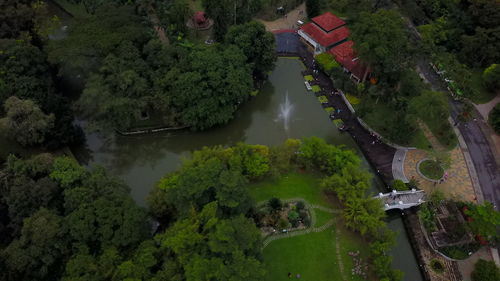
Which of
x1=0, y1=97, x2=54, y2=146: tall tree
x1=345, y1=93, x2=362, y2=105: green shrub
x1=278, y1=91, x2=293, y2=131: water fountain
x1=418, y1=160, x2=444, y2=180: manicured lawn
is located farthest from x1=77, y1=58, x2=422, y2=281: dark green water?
x1=0, y1=97, x2=54, y2=146: tall tree

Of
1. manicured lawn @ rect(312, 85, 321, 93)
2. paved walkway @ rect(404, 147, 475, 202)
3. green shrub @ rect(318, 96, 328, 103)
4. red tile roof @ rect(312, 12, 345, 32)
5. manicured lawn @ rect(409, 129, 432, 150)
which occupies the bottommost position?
paved walkway @ rect(404, 147, 475, 202)

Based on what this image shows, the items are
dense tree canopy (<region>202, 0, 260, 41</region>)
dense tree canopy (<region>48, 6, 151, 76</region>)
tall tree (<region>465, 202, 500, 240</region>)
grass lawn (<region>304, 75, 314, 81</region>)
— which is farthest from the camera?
grass lawn (<region>304, 75, 314, 81</region>)

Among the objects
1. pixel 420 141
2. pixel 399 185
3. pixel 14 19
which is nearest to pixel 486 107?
pixel 420 141

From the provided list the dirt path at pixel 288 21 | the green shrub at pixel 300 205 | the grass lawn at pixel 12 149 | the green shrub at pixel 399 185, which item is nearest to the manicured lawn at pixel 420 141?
the green shrub at pixel 399 185

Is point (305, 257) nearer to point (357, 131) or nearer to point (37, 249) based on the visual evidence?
point (357, 131)

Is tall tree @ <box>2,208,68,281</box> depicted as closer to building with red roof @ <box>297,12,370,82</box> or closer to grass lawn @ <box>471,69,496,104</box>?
building with red roof @ <box>297,12,370,82</box>

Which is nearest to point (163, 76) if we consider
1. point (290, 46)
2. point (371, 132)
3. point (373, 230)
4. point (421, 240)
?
point (290, 46)

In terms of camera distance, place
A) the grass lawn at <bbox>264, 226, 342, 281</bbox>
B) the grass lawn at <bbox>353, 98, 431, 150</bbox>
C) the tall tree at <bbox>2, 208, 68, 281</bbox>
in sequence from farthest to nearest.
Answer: the grass lawn at <bbox>353, 98, 431, 150</bbox>
the grass lawn at <bbox>264, 226, 342, 281</bbox>
the tall tree at <bbox>2, 208, 68, 281</bbox>

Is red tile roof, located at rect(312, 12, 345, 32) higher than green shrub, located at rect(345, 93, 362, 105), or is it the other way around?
red tile roof, located at rect(312, 12, 345, 32)
